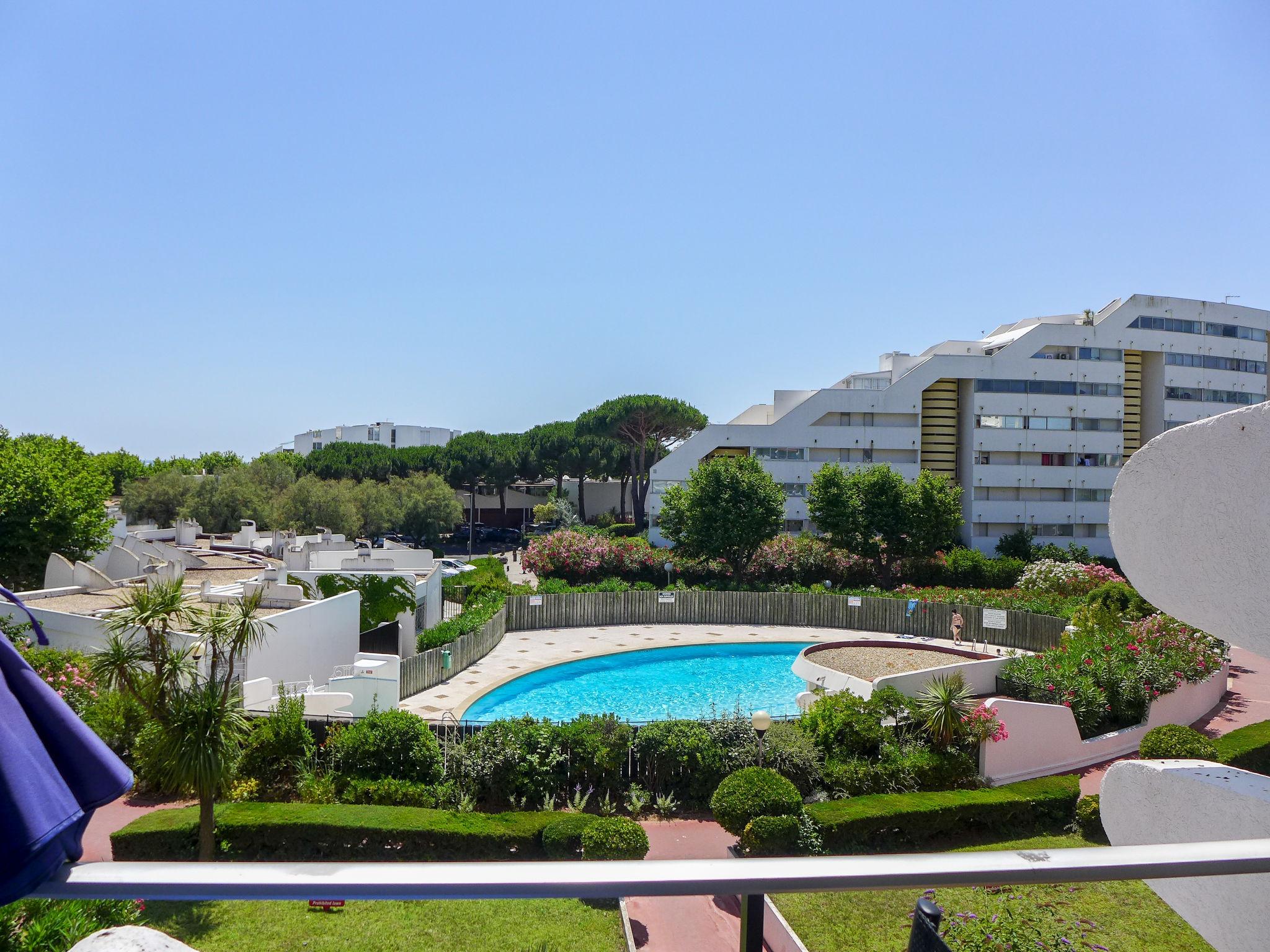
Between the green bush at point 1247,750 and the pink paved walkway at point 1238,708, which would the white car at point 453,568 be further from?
the green bush at point 1247,750

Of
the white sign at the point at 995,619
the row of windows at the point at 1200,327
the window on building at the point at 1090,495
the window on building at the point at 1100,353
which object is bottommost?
the white sign at the point at 995,619

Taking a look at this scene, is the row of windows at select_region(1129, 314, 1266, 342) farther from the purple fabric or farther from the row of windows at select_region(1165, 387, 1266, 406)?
the purple fabric

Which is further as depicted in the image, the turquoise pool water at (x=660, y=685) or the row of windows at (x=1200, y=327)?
the row of windows at (x=1200, y=327)

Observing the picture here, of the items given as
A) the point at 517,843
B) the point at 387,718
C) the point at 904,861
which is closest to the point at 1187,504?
the point at 904,861

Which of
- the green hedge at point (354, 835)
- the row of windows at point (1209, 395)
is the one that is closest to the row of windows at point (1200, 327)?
the row of windows at point (1209, 395)

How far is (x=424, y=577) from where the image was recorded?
84.9 ft

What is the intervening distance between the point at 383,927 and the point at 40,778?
225 inches

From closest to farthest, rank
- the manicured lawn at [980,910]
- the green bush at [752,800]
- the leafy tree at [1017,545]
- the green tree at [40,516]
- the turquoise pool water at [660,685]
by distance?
the manicured lawn at [980,910] < the green bush at [752,800] < the turquoise pool water at [660,685] < the green tree at [40,516] < the leafy tree at [1017,545]

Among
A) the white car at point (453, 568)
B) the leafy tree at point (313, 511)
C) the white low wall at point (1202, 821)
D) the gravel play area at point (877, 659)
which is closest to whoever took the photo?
the white low wall at point (1202, 821)

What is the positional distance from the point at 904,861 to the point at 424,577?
2545cm

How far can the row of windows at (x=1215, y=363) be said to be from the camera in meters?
47.5

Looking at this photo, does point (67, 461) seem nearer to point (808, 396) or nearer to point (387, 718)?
point (387, 718)

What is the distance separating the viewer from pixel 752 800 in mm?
11250

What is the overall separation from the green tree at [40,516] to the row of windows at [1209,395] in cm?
5481
